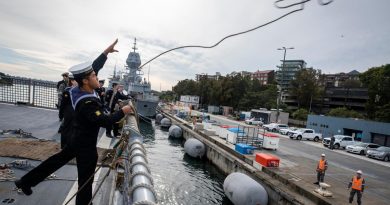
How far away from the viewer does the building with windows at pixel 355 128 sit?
1241 inches

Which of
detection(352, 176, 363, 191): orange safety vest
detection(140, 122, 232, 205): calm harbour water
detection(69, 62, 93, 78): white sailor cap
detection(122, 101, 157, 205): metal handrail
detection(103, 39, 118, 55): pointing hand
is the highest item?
detection(103, 39, 118, 55): pointing hand

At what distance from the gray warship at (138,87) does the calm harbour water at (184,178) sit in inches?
767

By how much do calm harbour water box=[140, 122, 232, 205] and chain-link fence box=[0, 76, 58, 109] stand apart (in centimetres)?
878

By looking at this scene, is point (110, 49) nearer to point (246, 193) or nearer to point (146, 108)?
point (246, 193)

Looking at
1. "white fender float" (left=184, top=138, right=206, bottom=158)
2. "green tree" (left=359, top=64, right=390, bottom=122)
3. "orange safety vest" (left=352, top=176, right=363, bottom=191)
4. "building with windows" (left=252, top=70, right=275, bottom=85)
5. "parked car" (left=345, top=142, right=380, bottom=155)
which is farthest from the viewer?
"building with windows" (left=252, top=70, right=275, bottom=85)

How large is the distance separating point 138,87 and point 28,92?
1262 inches

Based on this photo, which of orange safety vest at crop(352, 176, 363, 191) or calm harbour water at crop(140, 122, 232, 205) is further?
calm harbour water at crop(140, 122, 232, 205)

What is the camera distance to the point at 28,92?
19.2 metres

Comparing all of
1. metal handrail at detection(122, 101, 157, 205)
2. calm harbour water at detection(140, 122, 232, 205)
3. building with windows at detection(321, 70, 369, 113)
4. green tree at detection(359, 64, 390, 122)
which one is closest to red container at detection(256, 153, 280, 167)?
calm harbour water at detection(140, 122, 232, 205)

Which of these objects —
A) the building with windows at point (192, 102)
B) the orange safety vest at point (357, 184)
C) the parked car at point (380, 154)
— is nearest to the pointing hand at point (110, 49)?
the orange safety vest at point (357, 184)

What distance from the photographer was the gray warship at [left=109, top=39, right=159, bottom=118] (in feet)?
149

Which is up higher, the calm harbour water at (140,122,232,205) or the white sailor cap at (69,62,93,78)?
the white sailor cap at (69,62,93,78)

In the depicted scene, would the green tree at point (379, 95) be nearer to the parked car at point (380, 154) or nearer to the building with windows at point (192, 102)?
the parked car at point (380, 154)

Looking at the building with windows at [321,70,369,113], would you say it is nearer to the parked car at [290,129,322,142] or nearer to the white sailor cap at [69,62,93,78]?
the parked car at [290,129,322,142]
